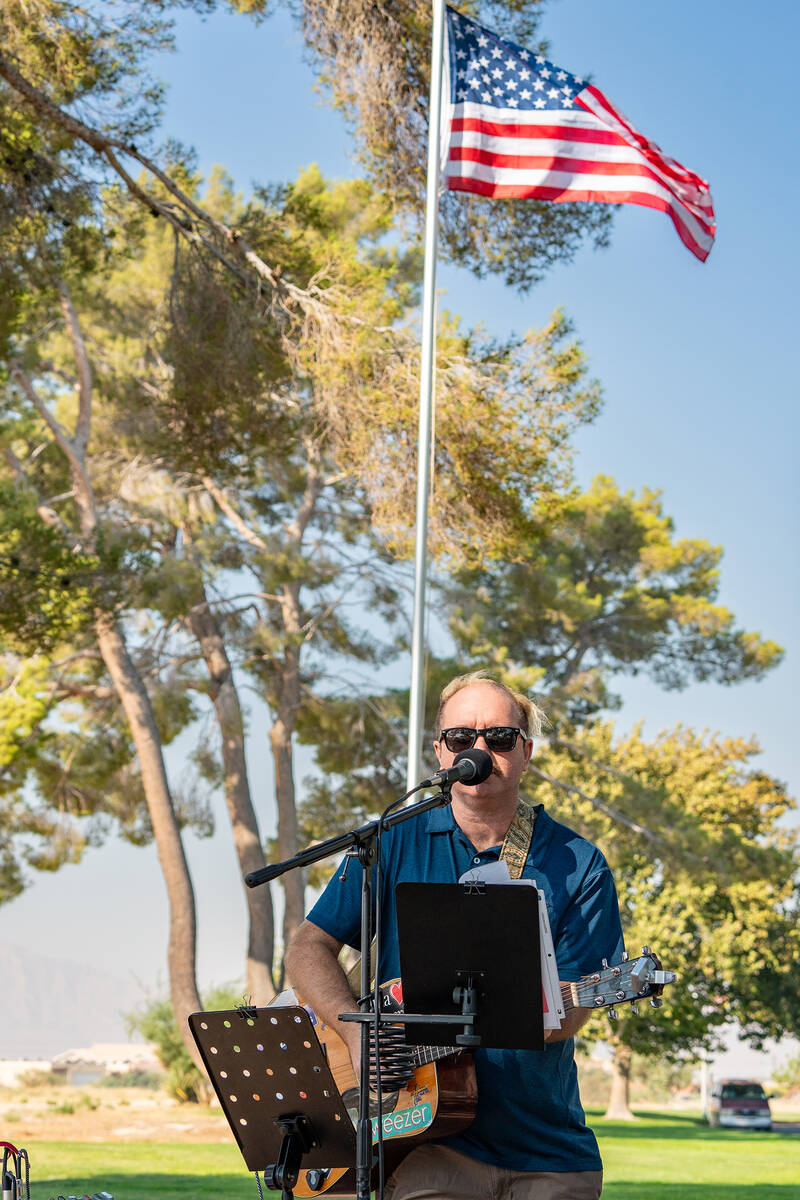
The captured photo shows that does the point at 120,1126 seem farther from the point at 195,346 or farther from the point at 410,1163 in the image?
the point at 410,1163

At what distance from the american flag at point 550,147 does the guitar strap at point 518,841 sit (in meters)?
6.93

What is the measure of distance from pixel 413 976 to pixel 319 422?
12.8 metres

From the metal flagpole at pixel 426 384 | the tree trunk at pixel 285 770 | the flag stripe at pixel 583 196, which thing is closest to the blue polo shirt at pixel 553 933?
the metal flagpole at pixel 426 384

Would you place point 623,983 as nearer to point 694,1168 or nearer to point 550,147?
point 550,147

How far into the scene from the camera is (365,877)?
2.82m

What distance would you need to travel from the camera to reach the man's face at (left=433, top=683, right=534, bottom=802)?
3.04 metres

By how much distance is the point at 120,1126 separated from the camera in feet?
61.2

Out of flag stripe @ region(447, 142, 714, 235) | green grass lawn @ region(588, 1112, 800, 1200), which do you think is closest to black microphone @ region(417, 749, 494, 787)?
flag stripe @ region(447, 142, 714, 235)

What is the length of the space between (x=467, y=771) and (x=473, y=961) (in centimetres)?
41

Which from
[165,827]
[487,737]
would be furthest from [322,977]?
[165,827]

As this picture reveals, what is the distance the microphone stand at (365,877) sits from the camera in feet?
8.87

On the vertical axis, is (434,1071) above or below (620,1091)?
above

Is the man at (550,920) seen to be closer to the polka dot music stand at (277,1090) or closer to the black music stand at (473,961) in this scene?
the polka dot music stand at (277,1090)

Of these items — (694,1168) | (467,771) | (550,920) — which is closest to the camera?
(467,771)
